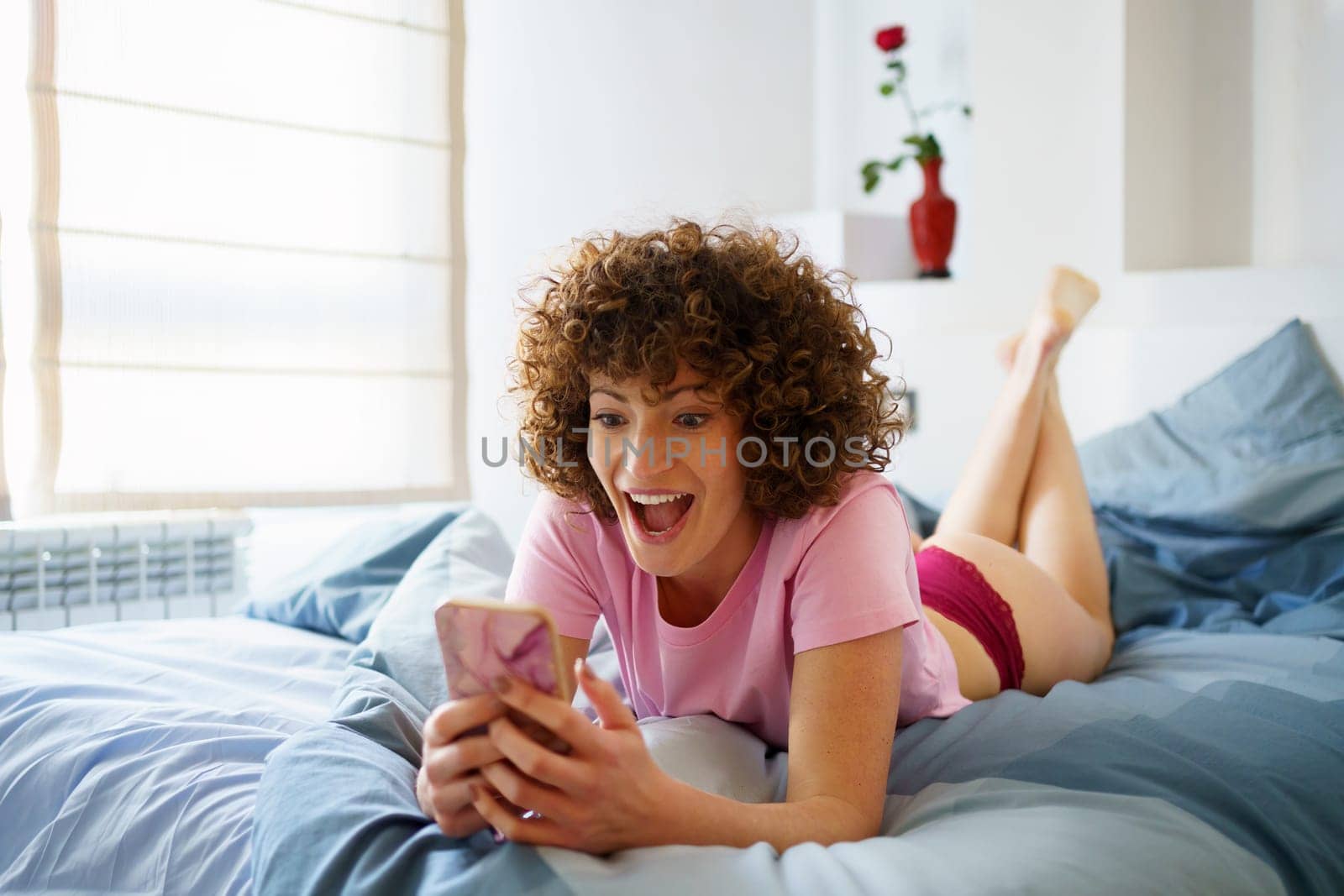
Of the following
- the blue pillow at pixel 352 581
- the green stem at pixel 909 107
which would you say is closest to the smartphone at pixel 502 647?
the blue pillow at pixel 352 581

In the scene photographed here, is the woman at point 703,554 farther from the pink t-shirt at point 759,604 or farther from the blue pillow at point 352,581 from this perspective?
the blue pillow at point 352,581

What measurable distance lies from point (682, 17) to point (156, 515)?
2.17 meters

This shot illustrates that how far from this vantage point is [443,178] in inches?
127

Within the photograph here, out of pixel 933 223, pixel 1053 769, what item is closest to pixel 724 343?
pixel 1053 769

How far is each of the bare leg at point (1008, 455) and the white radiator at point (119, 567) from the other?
1636mm

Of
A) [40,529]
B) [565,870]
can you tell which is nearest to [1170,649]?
[565,870]

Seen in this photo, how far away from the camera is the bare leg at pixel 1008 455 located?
6.95 ft

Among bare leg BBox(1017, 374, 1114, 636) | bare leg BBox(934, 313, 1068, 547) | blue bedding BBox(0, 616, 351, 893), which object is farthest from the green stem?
blue bedding BBox(0, 616, 351, 893)

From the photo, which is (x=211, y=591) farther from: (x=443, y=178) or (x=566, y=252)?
(x=566, y=252)

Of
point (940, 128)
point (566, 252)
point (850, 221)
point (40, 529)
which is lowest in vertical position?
point (40, 529)

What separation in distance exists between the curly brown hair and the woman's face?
2 cm

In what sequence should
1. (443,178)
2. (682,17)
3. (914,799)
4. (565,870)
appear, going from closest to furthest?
(565,870)
(914,799)
(443,178)
(682,17)

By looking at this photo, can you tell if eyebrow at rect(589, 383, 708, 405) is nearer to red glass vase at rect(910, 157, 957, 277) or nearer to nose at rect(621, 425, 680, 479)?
nose at rect(621, 425, 680, 479)

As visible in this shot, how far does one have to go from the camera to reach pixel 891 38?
11.3 ft
